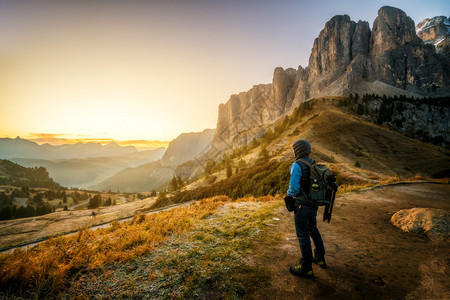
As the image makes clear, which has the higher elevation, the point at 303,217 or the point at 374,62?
the point at 374,62

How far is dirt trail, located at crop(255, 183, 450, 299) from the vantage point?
3965mm

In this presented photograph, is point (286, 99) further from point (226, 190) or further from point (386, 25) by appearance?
point (226, 190)

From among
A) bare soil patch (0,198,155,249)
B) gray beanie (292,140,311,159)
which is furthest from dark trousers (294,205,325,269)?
bare soil patch (0,198,155,249)

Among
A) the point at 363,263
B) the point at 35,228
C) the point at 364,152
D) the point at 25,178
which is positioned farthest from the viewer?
the point at 25,178

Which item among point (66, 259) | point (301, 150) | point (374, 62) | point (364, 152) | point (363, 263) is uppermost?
point (374, 62)

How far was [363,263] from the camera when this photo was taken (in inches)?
201

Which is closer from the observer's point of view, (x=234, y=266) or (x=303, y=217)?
(x=303, y=217)

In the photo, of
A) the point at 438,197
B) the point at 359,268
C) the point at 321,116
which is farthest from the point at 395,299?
the point at 321,116

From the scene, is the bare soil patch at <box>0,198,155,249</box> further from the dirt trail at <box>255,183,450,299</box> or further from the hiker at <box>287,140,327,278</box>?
the hiker at <box>287,140,327,278</box>

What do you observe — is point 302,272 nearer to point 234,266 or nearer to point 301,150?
point 234,266

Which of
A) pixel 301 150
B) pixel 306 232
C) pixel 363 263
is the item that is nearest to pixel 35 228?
pixel 306 232

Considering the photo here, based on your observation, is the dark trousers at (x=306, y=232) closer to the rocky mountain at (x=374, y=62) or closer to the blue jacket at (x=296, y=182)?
the blue jacket at (x=296, y=182)

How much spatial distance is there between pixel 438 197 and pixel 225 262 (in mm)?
16344

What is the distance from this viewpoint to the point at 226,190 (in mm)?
34688
